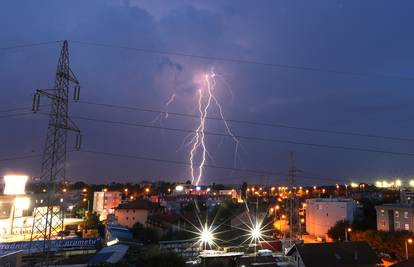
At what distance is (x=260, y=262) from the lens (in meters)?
18.2

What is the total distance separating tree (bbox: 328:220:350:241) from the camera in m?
33.3

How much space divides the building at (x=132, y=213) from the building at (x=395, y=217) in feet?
75.9

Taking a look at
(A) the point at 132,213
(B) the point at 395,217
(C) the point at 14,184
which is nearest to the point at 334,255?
(B) the point at 395,217

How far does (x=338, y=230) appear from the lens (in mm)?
33750

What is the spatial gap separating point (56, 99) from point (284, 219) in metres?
41.1

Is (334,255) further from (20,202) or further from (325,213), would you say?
(20,202)

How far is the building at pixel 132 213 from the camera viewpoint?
3631cm

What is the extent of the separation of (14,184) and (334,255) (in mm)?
26774

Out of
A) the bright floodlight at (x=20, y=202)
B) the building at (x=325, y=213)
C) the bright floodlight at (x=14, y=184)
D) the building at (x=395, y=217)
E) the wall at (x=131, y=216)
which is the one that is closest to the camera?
the bright floodlight at (x=14, y=184)

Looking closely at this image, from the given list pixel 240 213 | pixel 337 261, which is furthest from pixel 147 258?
pixel 240 213

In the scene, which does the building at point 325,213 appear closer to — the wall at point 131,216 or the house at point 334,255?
the house at point 334,255

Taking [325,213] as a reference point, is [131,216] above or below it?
below

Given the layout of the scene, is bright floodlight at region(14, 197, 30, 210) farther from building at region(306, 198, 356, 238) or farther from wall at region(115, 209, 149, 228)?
building at region(306, 198, 356, 238)

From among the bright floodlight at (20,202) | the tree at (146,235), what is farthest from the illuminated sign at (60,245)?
the bright floodlight at (20,202)
